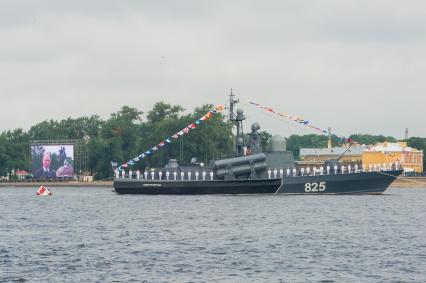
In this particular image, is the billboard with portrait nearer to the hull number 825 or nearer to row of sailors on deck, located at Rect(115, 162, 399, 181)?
row of sailors on deck, located at Rect(115, 162, 399, 181)

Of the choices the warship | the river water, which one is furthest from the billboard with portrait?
the river water

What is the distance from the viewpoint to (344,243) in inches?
2122

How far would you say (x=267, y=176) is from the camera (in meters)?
108

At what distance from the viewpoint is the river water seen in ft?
137

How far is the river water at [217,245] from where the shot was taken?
137 ft

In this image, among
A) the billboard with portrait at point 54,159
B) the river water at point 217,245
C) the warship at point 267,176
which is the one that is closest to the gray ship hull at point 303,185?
the warship at point 267,176

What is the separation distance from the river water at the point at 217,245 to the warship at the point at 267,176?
21.2 metres

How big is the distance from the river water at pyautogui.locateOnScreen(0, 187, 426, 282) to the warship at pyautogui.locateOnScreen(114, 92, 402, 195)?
21195 mm

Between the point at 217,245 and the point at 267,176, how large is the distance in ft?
180

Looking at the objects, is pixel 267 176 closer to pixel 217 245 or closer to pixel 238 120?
pixel 238 120

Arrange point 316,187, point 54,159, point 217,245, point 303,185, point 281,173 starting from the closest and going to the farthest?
point 217,245 → point 281,173 → point 303,185 → point 316,187 → point 54,159

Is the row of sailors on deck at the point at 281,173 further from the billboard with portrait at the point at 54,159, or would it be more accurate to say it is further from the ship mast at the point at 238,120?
the billboard with portrait at the point at 54,159

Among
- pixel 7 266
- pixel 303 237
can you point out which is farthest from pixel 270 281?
pixel 303 237

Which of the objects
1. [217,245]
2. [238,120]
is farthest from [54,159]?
[217,245]
